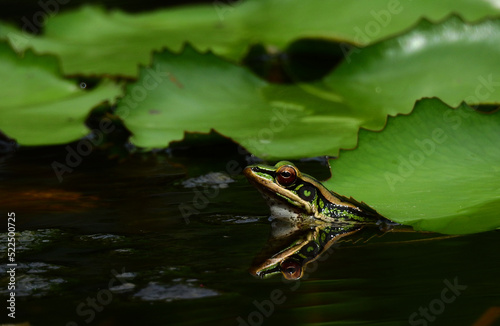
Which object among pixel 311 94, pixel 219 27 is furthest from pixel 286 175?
pixel 219 27

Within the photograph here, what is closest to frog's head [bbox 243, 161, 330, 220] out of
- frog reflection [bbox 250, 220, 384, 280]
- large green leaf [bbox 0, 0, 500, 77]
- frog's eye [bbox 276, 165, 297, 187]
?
frog's eye [bbox 276, 165, 297, 187]

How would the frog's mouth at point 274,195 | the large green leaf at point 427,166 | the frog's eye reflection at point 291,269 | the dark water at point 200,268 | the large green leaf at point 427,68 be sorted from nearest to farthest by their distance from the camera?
the dark water at point 200,268 < the frog's eye reflection at point 291,269 < the large green leaf at point 427,166 < the frog's mouth at point 274,195 < the large green leaf at point 427,68

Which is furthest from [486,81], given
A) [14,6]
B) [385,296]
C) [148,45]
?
[14,6]

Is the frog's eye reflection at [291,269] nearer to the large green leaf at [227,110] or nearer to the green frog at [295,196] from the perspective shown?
the green frog at [295,196]

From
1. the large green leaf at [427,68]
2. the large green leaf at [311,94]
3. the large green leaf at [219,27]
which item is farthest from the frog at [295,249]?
the large green leaf at [219,27]

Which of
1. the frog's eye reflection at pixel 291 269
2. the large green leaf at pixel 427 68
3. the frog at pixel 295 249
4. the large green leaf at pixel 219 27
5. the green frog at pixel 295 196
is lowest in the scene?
the frog's eye reflection at pixel 291 269

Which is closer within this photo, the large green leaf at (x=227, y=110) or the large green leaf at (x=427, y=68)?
the large green leaf at (x=227, y=110)

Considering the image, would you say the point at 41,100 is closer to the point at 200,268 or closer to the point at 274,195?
the point at 274,195
